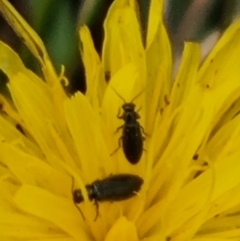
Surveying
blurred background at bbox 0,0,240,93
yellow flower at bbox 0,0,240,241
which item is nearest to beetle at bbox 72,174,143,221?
yellow flower at bbox 0,0,240,241

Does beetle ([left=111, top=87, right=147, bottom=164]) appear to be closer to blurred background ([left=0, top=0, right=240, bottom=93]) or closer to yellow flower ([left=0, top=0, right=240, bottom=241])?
yellow flower ([left=0, top=0, right=240, bottom=241])

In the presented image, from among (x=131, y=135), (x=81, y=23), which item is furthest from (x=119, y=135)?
(x=81, y=23)

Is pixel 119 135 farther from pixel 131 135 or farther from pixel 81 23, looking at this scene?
pixel 81 23

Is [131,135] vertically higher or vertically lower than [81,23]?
lower

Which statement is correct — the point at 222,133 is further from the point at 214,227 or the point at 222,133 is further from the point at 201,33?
the point at 201,33

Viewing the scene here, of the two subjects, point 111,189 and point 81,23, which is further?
point 81,23

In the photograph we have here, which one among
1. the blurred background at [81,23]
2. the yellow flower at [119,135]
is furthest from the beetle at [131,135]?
the blurred background at [81,23]
